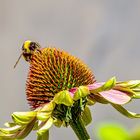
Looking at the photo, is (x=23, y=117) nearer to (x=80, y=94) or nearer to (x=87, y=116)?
(x=80, y=94)

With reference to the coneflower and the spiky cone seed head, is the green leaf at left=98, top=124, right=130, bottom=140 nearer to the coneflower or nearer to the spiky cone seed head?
the coneflower

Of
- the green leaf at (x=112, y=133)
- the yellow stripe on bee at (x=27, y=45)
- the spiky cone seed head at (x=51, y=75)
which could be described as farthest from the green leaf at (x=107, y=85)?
the green leaf at (x=112, y=133)

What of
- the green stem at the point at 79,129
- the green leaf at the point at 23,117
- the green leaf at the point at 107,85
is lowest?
the green stem at the point at 79,129

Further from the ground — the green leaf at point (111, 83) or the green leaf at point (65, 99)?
the green leaf at point (111, 83)

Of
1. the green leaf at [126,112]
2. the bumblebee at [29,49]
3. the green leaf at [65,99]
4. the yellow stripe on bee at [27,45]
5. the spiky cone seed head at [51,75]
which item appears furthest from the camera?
the yellow stripe on bee at [27,45]

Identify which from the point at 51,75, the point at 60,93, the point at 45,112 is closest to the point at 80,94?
the point at 60,93

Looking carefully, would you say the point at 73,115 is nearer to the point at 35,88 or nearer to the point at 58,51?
the point at 35,88

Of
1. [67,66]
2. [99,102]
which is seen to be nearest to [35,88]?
[67,66]

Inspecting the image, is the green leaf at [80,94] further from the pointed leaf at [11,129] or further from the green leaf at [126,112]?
the pointed leaf at [11,129]
